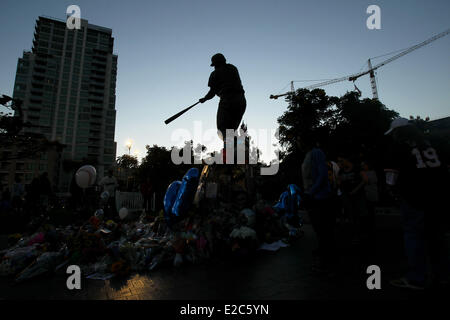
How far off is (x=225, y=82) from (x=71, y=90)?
111 m

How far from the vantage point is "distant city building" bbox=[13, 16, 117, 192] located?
88.6 metres

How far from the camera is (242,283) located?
2.80 metres

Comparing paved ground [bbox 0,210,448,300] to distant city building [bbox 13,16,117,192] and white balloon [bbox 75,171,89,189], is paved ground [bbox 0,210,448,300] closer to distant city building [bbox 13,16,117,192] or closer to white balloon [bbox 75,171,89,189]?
white balloon [bbox 75,171,89,189]

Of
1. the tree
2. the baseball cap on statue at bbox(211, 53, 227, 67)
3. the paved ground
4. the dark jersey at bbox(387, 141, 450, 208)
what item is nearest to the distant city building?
the tree

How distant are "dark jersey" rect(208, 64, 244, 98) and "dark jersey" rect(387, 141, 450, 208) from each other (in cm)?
411

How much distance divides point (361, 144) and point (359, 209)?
2131 centimetres

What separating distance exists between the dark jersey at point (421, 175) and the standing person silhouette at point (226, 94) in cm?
388

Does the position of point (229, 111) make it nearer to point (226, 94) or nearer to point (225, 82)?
point (226, 94)

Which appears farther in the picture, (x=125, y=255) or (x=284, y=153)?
(x=284, y=153)

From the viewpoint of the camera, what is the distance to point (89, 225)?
207 inches

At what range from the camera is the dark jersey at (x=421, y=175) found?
2.41 metres
